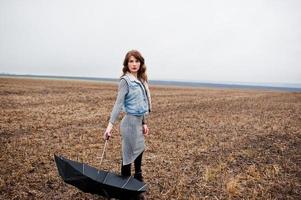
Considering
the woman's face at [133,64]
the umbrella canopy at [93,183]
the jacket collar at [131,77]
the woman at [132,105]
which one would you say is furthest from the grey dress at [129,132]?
the umbrella canopy at [93,183]

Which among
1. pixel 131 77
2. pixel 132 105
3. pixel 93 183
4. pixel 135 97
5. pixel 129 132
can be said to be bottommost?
pixel 93 183

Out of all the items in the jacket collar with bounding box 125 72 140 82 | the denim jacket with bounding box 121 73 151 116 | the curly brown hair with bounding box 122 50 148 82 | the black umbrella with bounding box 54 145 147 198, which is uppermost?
the curly brown hair with bounding box 122 50 148 82

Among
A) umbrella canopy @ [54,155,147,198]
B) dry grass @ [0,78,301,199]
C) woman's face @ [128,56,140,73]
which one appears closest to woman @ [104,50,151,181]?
woman's face @ [128,56,140,73]

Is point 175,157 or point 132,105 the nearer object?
point 132,105

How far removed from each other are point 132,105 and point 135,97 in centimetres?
14

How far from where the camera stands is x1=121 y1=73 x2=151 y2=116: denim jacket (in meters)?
5.09

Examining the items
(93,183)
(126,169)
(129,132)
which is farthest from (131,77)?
(93,183)

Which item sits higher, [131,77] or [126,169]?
[131,77]

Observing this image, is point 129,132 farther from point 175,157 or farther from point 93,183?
point 175,157

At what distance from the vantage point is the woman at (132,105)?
5090 mm

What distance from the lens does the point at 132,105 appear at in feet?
17.0

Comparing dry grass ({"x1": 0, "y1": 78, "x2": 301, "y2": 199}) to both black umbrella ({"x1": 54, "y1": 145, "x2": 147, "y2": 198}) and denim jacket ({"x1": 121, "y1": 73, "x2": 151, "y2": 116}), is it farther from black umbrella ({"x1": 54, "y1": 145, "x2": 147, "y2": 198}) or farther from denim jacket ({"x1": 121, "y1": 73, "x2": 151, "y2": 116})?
denim jacket ({"x1": 121, "y1": 73, "x2": 151, "y2": 116})

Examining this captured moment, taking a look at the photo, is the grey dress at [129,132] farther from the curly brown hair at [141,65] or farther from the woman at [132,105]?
the curly brown hair at [141,65]

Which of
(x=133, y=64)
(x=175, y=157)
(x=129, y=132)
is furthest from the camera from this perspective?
(x=175, y=157)
